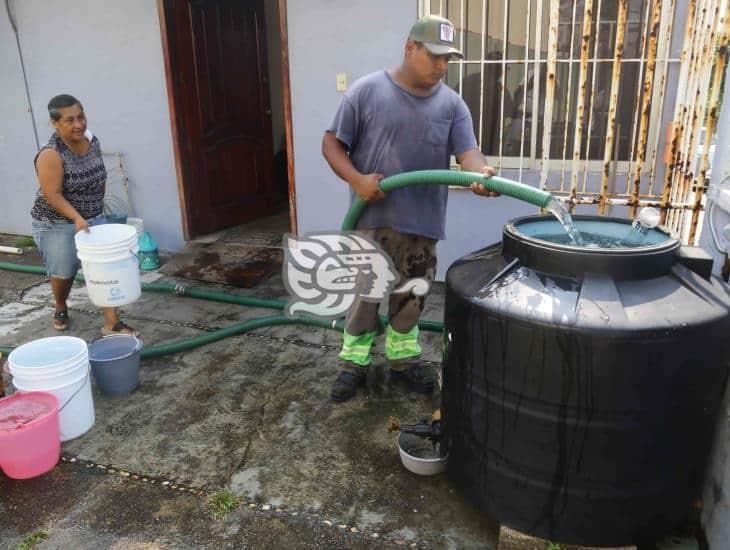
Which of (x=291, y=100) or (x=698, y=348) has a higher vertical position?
(x=291, y=100)

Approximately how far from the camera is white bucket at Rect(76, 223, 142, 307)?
3.19 meters

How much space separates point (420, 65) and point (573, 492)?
67.5 inches

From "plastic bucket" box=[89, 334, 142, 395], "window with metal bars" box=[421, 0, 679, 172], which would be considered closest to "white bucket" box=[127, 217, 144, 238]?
"plastic bucket" box=[89, 334, 142, 395]

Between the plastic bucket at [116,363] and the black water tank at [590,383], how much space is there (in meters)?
1.86

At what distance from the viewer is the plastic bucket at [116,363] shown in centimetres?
290

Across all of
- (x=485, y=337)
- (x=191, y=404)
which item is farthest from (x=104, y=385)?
(x=485, y=337)

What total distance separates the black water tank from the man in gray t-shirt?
634 mm

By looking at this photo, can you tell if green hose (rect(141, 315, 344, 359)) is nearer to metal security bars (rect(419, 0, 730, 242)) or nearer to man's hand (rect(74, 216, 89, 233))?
man's hand (rect(74, 216, 89, 233))

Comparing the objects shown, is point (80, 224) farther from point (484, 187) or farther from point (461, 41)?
point (461, 41)

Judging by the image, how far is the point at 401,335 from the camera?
293 centimetres

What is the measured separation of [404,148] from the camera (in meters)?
2.53

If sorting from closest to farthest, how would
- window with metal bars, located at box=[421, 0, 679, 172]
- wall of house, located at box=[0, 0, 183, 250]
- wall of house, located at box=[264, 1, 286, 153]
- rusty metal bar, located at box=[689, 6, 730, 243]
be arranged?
rusty metal bar, located at box=[689, 6, 730, 243], window with metal bars, located at box=[421, 0, 679, 172], wall of house, located at box=[0, 0, 183, 250], wall of house, located at box=[264, 1, 286, 153]

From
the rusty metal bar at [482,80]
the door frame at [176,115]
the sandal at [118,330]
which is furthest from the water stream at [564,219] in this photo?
the door frame at [176,115]

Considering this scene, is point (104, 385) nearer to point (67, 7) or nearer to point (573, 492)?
point (573, 492)
